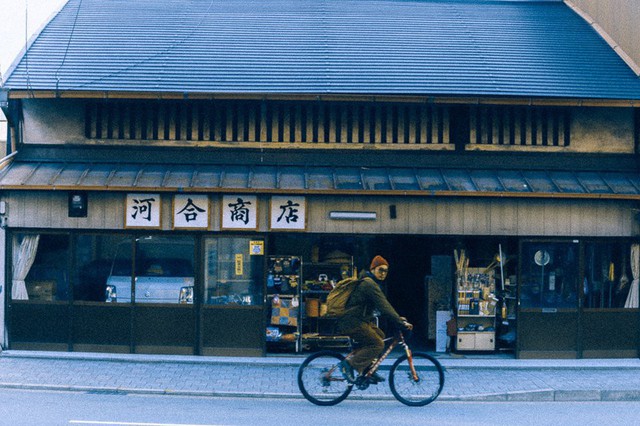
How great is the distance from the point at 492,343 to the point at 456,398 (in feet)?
12.8

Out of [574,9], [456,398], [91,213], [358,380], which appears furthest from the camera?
[574,9]

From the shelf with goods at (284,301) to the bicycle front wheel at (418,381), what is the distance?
426 centimetres

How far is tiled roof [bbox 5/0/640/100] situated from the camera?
13.7 metres

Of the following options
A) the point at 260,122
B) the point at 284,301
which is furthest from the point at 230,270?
the point at 260,122

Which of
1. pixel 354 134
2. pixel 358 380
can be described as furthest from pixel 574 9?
pixel 358 380

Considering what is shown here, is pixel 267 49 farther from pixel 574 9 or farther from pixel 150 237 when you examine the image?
pixel 574 9

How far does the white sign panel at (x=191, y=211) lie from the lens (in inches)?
529

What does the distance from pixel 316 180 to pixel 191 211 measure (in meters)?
2.48

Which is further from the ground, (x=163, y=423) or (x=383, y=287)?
(x=383, y=287)

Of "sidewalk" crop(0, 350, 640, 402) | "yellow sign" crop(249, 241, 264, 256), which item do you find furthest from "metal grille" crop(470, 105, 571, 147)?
"yellow sign" crop(249, 241, 264, 256)

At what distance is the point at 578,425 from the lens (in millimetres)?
9188

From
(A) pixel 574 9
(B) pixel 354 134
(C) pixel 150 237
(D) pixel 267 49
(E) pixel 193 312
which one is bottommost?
(E) pixel 193 312

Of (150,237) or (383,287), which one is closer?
(150,237)

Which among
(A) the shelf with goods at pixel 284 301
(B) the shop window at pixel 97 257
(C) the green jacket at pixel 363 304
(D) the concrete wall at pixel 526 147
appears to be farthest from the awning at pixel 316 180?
(C) the green jacket at pixel 363 304
